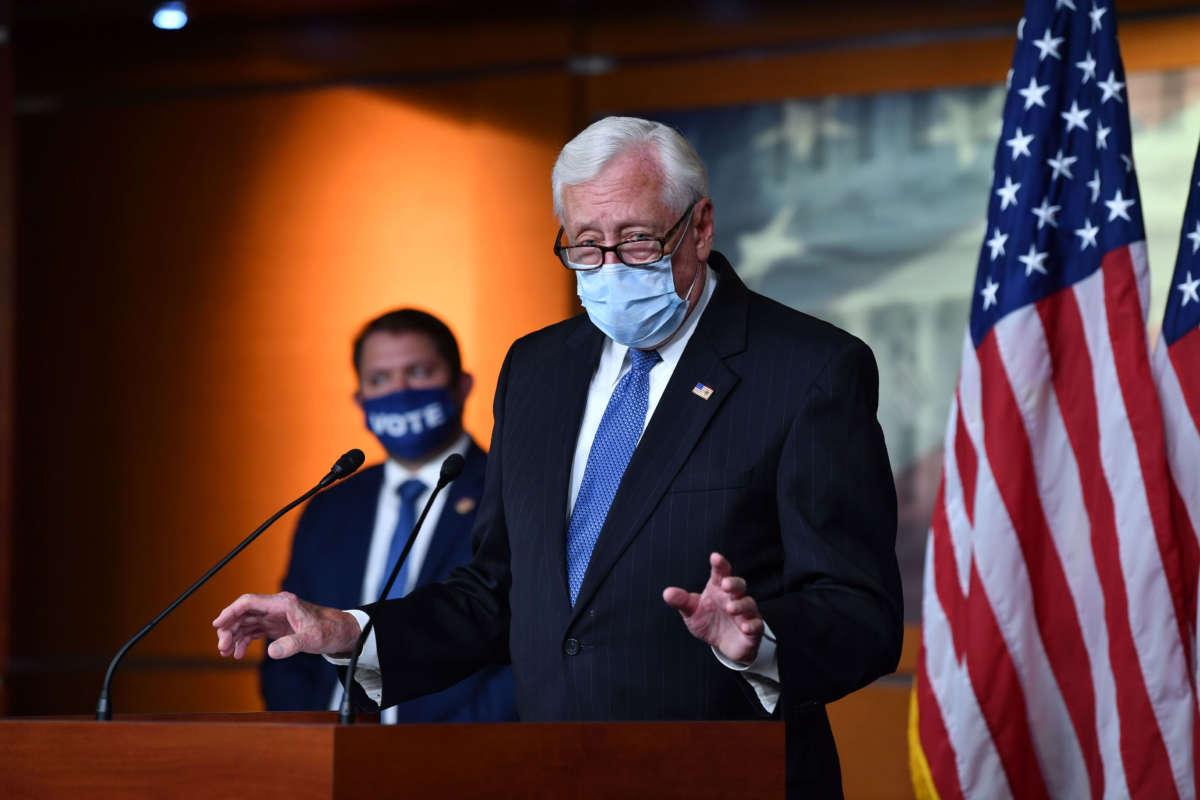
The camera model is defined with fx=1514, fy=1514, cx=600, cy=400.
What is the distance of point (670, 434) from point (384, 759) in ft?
2.59

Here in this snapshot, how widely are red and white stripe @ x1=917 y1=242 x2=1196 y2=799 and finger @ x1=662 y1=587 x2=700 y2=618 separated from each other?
1.96m

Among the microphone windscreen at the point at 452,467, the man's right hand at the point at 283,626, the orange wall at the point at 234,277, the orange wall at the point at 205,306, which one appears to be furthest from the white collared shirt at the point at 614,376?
the orange wall at the point at 205,306

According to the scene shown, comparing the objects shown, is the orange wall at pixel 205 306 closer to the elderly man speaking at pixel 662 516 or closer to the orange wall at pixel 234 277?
the orange wall at pixel 234 277

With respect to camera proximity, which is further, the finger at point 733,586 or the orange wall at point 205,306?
the orange wall at point 205,306

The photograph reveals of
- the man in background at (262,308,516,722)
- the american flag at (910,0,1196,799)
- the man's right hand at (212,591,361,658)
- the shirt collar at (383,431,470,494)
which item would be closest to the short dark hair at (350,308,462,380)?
the man in background at (262,308,516,722)

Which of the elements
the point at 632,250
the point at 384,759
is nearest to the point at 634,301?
the point at 632,250

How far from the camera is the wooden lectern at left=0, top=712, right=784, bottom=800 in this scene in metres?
1.42

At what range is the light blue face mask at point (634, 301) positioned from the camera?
85.4 inches

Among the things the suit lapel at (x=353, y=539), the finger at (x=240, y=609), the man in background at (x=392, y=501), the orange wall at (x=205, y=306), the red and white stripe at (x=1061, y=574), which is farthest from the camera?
the orange wall at (x=205, y=306)

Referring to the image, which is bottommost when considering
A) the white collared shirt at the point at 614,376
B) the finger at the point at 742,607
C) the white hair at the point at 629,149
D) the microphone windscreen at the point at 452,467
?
the finger at the point at 742,607

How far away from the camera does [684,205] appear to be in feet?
7.32

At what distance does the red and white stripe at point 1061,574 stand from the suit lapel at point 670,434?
4.87 ft

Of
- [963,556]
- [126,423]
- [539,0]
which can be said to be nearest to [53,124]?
[126,423]

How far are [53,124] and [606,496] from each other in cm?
438
